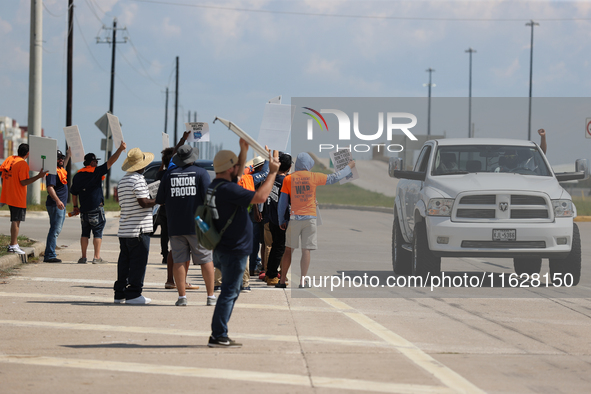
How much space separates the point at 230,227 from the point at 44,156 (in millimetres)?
7601

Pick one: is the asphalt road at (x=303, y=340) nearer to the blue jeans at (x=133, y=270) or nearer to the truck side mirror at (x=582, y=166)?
the blue jeans at (x=133, y=270)

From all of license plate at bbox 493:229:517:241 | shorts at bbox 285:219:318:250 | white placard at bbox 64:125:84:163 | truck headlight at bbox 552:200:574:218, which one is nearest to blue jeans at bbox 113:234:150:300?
shorts at bbox 285:219:318:250

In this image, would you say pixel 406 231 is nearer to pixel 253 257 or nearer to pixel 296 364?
pixel 253 257

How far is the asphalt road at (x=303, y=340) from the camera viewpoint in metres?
5.92

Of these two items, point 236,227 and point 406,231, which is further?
point 406,231

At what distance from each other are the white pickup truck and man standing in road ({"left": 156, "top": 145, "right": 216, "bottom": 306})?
3.84 metres

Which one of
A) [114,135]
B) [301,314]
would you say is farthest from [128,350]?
[114,135]

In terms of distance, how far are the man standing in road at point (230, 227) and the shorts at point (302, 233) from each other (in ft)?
13.0

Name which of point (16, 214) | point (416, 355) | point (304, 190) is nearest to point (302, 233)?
point (304, 190)

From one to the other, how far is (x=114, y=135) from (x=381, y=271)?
501 centimetres

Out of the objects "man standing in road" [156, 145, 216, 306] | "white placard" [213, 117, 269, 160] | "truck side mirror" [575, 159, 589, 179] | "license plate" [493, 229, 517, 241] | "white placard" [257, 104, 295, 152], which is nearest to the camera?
"white placard" [213, 117, 269, 160]

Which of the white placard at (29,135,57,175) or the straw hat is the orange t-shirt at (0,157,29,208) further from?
the straw hat

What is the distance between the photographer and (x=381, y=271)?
1384cm

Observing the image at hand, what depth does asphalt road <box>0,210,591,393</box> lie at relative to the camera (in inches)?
233
